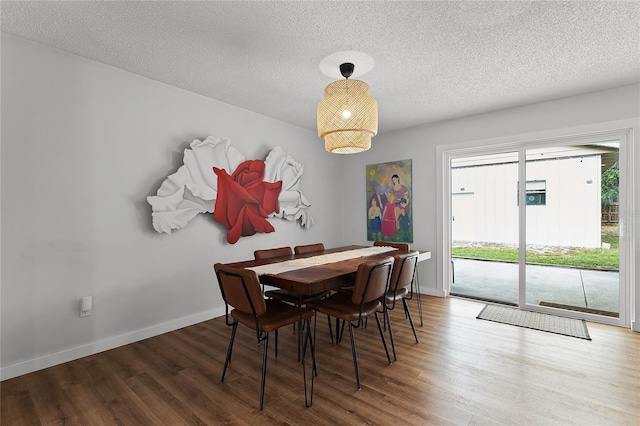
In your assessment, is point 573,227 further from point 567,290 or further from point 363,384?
point 363,384

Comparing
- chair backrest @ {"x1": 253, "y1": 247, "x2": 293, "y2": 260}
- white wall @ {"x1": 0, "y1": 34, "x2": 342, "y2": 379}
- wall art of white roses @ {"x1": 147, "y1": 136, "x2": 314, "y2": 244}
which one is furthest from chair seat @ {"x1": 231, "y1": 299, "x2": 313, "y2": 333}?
wall art of white roses @ {"x1": 147, "y1": 136, "x2": 314, "y2": 244}

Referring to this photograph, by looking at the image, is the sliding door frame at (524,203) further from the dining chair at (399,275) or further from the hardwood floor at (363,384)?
the dining chair at (399,275)

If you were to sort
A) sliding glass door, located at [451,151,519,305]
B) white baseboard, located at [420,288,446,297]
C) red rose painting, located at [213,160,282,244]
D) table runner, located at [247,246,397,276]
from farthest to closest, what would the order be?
white baseboard, located at [420,288,446,297] < sliding glass door, located at [451,151,519,305] < red rose painting, located at [213,160,282,244] < table runner, located at [247,246,397,276]

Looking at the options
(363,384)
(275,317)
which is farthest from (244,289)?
(363,384)

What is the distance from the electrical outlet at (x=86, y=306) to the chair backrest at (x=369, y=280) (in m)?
2.21

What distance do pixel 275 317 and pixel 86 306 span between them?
1.70m

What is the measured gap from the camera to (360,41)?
2.25m

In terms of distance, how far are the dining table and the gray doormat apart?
0.95m

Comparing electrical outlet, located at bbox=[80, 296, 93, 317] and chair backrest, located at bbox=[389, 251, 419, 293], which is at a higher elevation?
chair backrest, located at bbox=[389, 251, 419, 293]

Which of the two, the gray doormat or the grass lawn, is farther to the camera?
the grass lawn

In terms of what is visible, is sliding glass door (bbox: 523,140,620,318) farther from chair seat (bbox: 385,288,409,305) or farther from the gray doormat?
chair seat (bbox: 385,288,409,305)

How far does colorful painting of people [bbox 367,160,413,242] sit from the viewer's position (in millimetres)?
4590

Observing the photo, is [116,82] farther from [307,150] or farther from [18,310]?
[307,150]

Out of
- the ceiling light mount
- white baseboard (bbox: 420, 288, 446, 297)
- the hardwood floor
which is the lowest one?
the hardwood floor
